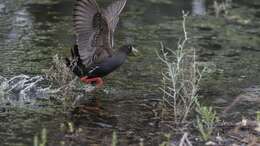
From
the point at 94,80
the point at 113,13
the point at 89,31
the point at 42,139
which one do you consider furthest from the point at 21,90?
the point at 42,139

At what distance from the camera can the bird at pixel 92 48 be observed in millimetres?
7750

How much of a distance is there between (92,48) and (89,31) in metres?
0.25

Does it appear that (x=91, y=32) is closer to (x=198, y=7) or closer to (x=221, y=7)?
(x=221, y=7)

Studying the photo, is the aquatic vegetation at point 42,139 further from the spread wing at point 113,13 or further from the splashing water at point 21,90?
the spread wing at point 113,13

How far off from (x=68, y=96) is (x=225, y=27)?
192 inches

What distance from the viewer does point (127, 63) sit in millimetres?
9492

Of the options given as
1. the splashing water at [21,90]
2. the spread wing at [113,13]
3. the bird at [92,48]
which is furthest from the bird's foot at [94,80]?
the spread wing at [113,13]

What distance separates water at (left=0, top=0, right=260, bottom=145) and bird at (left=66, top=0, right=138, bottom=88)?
0.29 metres

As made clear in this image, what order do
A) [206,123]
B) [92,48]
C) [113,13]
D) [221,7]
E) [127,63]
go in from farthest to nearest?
[221,7] → [127,63] → [113,13] → [92,48] → [206,123]

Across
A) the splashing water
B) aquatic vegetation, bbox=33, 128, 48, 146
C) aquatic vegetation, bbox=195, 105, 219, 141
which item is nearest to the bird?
the splashing water

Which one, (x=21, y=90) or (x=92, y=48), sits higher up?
(x=92, y=48)

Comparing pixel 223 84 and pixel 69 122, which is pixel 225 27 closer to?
pixel 223 84

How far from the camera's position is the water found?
6.85 metres

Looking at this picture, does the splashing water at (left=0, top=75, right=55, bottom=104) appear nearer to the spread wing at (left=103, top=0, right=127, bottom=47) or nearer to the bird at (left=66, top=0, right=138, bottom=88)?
the bird at (left=66, top=0, right=138, bottom=88)
